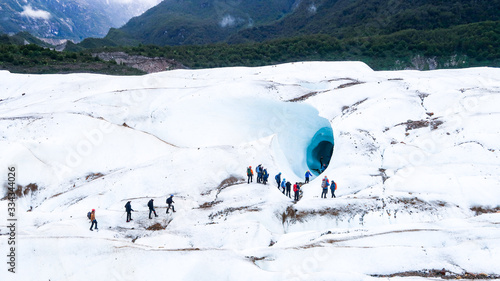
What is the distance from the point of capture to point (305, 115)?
34125 mm

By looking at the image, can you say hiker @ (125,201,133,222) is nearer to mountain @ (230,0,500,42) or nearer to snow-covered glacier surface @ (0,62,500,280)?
snow-covered glacier surface @ (0,62,500,280)

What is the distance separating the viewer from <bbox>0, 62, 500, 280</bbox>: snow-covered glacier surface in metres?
14.9

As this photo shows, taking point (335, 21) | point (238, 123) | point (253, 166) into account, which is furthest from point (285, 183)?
point (335, 21)

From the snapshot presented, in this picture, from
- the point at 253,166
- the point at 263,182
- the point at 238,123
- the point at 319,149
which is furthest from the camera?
the point at 319,149

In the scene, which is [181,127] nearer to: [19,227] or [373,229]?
[19,227]

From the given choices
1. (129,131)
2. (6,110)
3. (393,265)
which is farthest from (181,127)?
(393,265)

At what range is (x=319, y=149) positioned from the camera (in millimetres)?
37906

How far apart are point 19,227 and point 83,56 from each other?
52966mm

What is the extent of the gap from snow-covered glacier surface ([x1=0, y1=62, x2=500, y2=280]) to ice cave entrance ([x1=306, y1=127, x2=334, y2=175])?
0.22 metres

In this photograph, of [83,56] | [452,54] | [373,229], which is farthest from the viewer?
[452,54]

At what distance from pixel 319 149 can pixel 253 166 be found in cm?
1229

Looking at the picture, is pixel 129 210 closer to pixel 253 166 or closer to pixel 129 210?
pixel 129 210

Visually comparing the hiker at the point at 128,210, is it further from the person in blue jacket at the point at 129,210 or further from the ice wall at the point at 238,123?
the ice wall at the point at 238,123

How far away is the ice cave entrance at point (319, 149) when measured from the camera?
1372 inches
